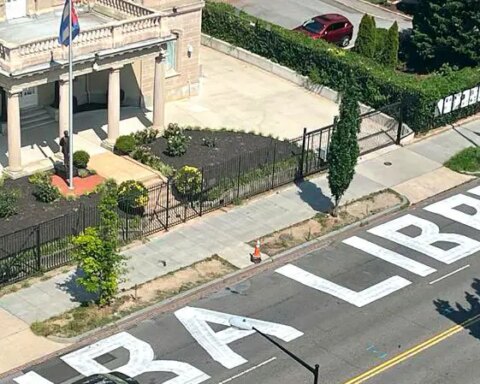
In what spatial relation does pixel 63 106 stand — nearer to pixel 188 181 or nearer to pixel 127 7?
pixel 188 181

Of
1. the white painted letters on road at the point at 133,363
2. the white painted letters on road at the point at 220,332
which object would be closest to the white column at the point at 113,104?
the white painted letters on road at the point at 220,332

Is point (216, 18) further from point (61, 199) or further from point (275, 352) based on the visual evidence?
point (275, 352)

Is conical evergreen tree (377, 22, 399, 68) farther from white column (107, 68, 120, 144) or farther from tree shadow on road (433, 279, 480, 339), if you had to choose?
tree shadow on road (433, 279, 480, 339)

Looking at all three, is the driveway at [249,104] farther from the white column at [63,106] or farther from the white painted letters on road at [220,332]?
the white painted letters on road at [220,332]

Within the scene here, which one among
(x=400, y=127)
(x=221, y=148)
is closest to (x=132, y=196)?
(x=221, y=148)

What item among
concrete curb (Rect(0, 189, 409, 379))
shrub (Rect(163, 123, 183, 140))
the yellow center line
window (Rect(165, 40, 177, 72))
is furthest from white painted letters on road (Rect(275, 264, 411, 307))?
window (Rect(165, 40, 177, 72))

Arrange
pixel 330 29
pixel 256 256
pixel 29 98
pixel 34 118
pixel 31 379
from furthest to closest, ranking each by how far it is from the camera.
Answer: pixel 330 29 → pixel 29 98 → pixel 34 118 → pixel 256 256 → pixel 31 379

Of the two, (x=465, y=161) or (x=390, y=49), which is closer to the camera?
(x=465, y=161)
